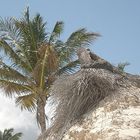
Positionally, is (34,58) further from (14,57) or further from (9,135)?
(9,135)

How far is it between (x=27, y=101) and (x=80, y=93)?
10.6 m

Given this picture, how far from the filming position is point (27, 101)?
49.6 feet

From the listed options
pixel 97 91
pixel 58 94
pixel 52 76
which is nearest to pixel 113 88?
pixel 97 91

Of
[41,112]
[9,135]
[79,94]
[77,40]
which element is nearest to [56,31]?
[77,40]

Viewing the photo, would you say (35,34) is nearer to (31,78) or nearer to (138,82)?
(31,78)

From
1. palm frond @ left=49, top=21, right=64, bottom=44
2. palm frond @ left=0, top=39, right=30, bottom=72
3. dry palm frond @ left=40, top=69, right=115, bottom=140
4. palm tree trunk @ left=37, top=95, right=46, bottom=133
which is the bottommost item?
dry palm frond @ left=40, top=69, right=115, bottom=140

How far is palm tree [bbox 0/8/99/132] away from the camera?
1446 centimetres

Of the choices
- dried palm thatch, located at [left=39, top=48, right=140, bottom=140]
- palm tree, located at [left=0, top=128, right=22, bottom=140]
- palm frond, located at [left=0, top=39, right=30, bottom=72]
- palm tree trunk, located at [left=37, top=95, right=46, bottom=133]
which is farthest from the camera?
palm tree, located at [left=0, top=128, right=22, bottom=140]

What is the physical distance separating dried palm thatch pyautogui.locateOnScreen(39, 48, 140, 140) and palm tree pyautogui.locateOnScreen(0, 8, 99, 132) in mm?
9185

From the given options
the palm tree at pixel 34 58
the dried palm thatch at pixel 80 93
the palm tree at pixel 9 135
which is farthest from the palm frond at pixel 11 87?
the palm tree at pixel 9 135

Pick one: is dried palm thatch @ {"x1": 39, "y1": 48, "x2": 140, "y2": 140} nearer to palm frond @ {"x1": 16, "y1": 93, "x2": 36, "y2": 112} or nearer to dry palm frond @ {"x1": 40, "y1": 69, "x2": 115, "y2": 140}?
dry palm frond @ {"x1": 40, "y1": 69, "x2": 115, "y2": 140}

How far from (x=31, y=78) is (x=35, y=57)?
868 millimetres

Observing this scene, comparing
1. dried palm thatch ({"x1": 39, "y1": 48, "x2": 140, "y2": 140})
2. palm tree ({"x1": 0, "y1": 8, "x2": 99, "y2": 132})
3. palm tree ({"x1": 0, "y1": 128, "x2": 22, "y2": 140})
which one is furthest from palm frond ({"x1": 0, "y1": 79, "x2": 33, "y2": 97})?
palm tree ({"x1": 0, "y1": 128, "x2": 22, "y2": 140})

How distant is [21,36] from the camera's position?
50.9ft
